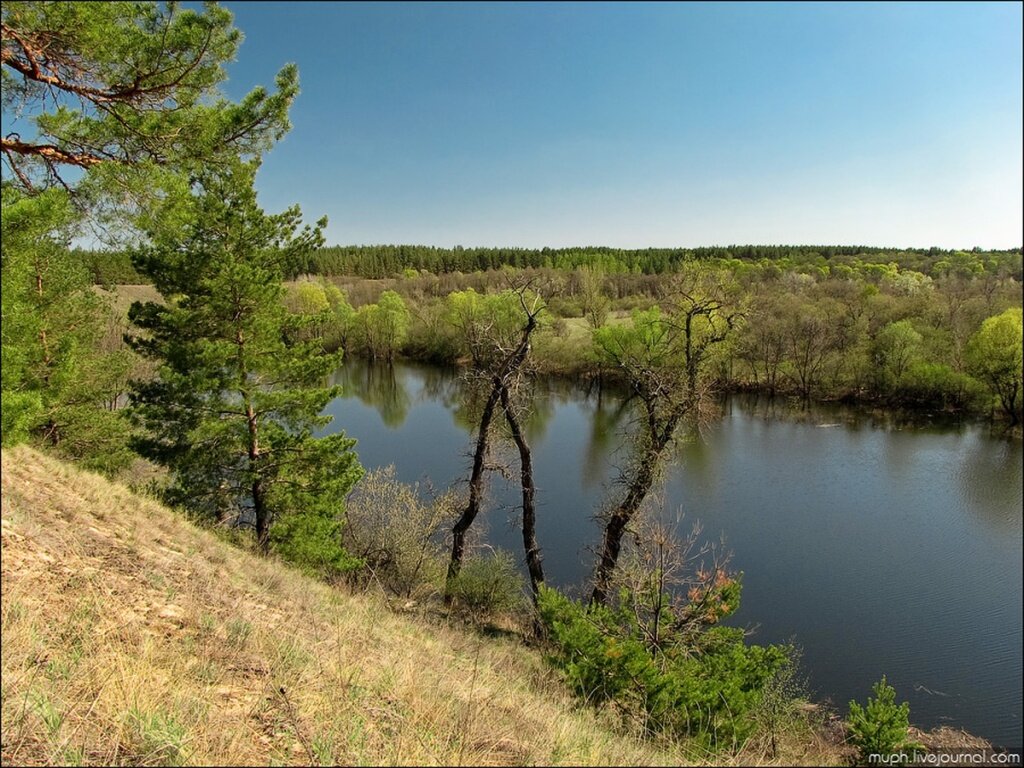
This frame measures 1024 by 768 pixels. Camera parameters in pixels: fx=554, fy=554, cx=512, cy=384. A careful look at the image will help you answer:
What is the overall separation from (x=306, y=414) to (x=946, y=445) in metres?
27.0

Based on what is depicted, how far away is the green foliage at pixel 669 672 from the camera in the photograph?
4.90m

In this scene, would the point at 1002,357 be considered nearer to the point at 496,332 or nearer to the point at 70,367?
the point at 496,332

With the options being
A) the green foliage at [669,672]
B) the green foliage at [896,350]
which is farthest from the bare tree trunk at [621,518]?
the green foliage at [896,350]

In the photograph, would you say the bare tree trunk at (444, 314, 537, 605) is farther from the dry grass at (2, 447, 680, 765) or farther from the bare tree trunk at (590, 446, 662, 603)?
the dry grass at (2, 447, 680, 765)

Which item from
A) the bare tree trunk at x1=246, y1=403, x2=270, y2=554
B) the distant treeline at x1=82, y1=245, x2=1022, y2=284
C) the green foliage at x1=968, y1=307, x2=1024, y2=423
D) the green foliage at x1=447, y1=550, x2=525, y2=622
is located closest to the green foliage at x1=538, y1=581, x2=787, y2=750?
the green foliage at x1=447, y1=550, x2=525, y2=622

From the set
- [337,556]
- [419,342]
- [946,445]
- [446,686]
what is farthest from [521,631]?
[419,342]

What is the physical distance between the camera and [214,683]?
122 inches

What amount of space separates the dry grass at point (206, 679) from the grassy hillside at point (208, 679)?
0.04ft

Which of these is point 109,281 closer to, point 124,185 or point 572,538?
point 124,185

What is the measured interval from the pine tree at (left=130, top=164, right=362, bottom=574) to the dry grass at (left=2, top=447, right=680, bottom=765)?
408 centimetres

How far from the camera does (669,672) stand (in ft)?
18.4

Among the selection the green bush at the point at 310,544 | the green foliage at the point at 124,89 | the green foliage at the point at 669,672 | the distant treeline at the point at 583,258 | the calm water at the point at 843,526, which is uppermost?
the distant treeline at the point at 583,258

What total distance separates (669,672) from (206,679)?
435 centimetres

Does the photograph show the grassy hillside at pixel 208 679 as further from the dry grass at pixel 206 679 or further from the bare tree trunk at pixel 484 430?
the bare tree trunk at pixel 484 430
